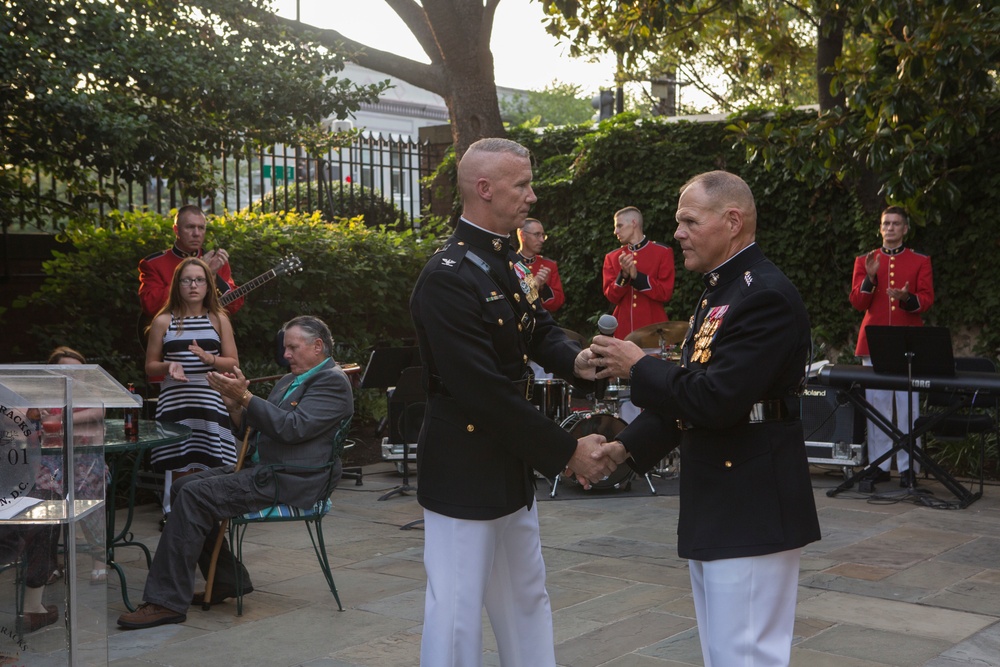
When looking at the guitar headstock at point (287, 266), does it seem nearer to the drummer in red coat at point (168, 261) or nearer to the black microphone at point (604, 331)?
the drummer in red coat at point (168, 261)

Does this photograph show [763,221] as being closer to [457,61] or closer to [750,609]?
[457,61]

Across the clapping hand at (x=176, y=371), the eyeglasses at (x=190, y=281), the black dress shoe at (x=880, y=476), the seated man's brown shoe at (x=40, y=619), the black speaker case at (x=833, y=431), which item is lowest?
the black dress shoe at (x=880, y=476)

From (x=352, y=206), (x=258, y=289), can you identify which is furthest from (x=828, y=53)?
(x=352, y=206)

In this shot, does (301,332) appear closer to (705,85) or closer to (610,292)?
(610,292)

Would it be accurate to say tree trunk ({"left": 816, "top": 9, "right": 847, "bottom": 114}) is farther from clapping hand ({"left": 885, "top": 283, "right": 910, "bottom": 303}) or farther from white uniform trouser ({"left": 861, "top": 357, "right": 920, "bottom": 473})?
white uniform trouser ({"left": 861, "top": 357, "right": 920, "bottom": 473})

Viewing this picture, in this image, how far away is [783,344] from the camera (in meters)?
3.07

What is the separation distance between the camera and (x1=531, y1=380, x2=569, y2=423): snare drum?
853cm

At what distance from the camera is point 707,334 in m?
3.26

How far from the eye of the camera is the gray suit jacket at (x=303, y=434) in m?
5.39

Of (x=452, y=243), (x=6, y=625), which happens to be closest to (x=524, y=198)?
(x=452, y=243)

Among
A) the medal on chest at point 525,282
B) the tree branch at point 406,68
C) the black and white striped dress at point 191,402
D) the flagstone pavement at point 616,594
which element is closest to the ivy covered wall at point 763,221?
the tree branch at point 406,68

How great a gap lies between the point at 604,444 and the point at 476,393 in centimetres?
54

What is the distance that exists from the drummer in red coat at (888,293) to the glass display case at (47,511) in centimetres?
709

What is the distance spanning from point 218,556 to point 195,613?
30 centimetres
